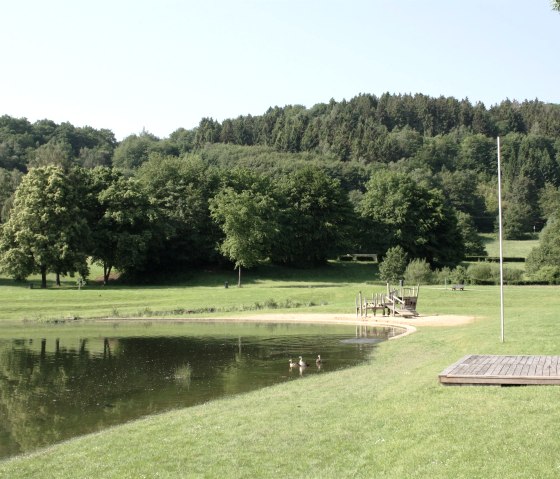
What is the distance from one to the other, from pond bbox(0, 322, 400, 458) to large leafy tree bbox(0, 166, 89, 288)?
31892mm

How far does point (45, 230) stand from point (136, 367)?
53.8 metres

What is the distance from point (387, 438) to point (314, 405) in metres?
4.31

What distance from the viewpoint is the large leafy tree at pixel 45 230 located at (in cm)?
7512

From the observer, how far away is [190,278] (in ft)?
290

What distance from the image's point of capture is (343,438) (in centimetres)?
1295

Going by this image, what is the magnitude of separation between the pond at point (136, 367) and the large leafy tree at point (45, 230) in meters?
31.9

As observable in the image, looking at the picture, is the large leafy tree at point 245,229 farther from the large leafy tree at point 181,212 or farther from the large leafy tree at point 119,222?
the large leafy tree at point 119,222

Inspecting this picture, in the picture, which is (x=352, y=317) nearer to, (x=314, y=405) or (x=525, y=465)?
(x=314, y=405)

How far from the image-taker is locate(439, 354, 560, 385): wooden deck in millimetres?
14586

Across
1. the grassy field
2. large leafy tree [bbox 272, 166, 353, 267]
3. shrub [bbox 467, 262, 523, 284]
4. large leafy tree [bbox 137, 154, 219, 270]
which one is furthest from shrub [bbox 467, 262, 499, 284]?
the grassy field

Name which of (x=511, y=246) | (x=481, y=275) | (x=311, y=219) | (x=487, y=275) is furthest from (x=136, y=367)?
(x=511, y=246)

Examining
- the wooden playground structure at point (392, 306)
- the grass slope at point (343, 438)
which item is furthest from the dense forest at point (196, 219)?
the grass slope at point (343, 438)

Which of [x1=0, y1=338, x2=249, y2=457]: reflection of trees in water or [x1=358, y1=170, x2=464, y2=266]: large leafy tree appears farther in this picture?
[x1=358, y1=170, x2=464, y2=266]: large leafy tree

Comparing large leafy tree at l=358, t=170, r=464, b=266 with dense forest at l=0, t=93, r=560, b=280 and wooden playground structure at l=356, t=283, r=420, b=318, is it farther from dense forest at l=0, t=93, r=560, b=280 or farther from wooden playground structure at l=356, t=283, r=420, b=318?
wooden playground structure at l=356, t=283, r=420, b=318
